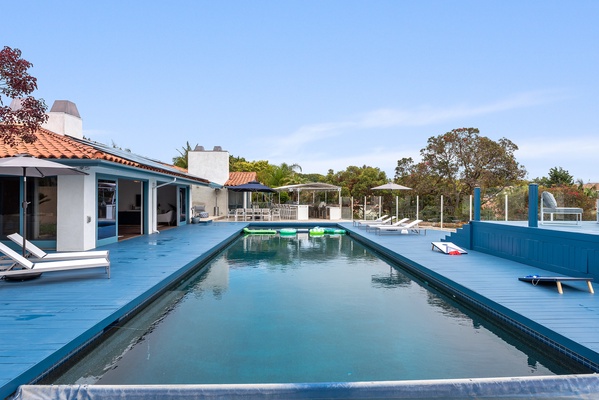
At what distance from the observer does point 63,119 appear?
1309cm

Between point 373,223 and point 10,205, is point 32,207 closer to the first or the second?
point 10,205

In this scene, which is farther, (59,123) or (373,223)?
(373,223)

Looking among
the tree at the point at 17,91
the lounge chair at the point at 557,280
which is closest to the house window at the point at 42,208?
the tree at the point at 17,91

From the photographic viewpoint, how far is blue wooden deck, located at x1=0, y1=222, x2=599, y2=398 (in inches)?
148

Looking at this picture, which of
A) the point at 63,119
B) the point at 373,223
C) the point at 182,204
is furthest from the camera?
the point at 182,204

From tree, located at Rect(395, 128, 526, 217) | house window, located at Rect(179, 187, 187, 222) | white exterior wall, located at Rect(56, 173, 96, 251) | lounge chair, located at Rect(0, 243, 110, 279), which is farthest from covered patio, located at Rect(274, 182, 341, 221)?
lounge chair, located at Rect(0, 243, 110, 279)

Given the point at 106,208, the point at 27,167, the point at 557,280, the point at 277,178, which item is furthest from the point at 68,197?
the point at 277,178

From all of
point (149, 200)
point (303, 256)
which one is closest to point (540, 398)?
point (303, 256)

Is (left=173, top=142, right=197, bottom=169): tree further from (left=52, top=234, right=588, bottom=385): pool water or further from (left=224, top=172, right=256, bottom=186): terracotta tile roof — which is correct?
(left=52, top=234, right=588, bottom=385): pool water

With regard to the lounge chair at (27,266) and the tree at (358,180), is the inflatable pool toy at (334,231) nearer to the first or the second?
the tree at (358,180)

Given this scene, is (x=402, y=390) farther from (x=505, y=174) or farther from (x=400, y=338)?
(x=505, y=174)

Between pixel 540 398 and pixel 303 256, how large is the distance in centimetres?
893

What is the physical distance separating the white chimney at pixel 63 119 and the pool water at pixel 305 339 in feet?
26.5

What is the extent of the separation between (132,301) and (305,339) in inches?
93.1
